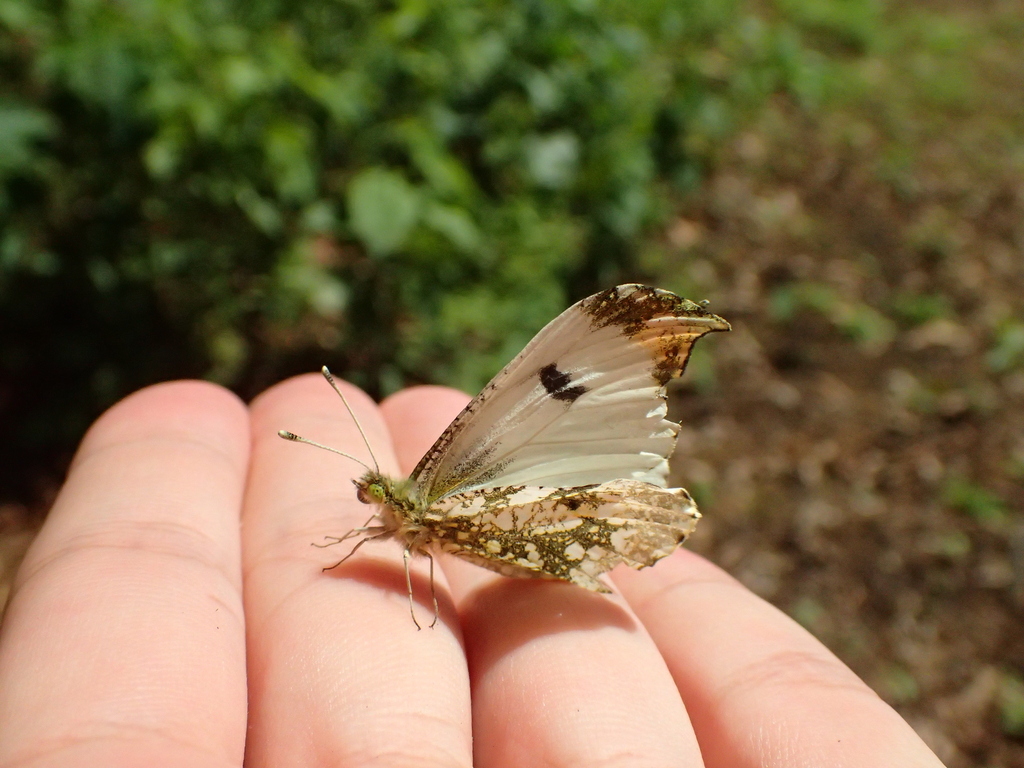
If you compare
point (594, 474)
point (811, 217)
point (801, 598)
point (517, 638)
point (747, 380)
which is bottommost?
point (801, 598)

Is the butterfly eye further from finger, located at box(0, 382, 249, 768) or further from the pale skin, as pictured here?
finger, located at box(0, 382, 249, 768)

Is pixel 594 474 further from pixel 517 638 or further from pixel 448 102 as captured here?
pixel 448 102

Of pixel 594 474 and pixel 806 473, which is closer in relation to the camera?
pixel 594 474

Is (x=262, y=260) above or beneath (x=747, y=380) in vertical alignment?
above

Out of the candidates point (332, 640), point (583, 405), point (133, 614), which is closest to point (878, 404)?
point (583, 405)

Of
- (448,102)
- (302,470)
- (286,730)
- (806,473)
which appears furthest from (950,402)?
(286,730)

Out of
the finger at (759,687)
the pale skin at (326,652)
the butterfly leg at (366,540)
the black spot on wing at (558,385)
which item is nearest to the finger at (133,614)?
the pale skin at (326,652)

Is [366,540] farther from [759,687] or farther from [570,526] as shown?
[759,687]

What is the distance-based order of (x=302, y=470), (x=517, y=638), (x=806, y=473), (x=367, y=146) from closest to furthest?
(x=517, y=638) < (x=302, y=470) < (x=367, y=146) < (x=806, y=473)
